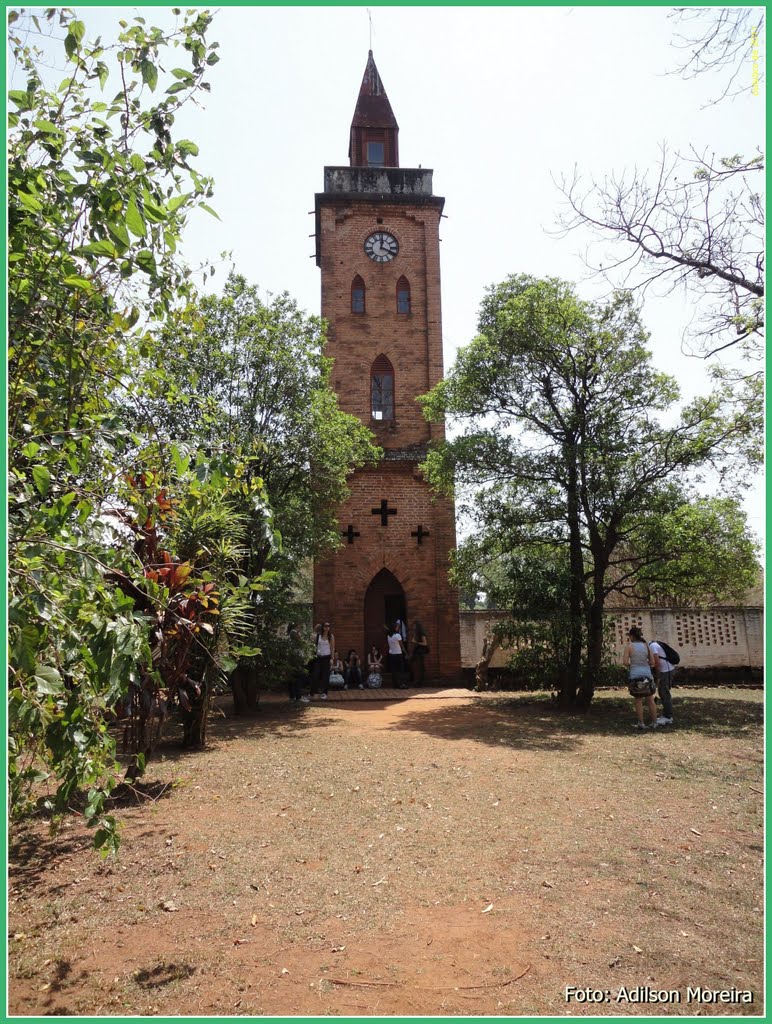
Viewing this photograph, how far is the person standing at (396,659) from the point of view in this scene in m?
16.3

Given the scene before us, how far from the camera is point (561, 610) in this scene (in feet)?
40.1

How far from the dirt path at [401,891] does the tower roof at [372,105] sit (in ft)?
68.4

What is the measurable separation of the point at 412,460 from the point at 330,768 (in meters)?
11.6

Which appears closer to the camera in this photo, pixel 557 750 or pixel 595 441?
pixel 557 750

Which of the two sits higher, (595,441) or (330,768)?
(595,441)

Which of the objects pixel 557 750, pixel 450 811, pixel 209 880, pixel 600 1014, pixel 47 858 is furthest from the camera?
pixel 557 750

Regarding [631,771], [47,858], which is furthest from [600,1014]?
[631,771]

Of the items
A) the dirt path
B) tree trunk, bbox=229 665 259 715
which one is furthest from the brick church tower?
the dirt path

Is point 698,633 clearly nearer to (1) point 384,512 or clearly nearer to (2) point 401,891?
(1) point 384,512

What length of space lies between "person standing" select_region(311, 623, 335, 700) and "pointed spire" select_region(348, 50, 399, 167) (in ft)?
49.8

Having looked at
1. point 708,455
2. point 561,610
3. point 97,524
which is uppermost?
point 708,455

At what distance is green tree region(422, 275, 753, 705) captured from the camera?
11.8 metres

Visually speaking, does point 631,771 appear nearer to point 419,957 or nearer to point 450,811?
point 450,811

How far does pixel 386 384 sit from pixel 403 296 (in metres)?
2.84
